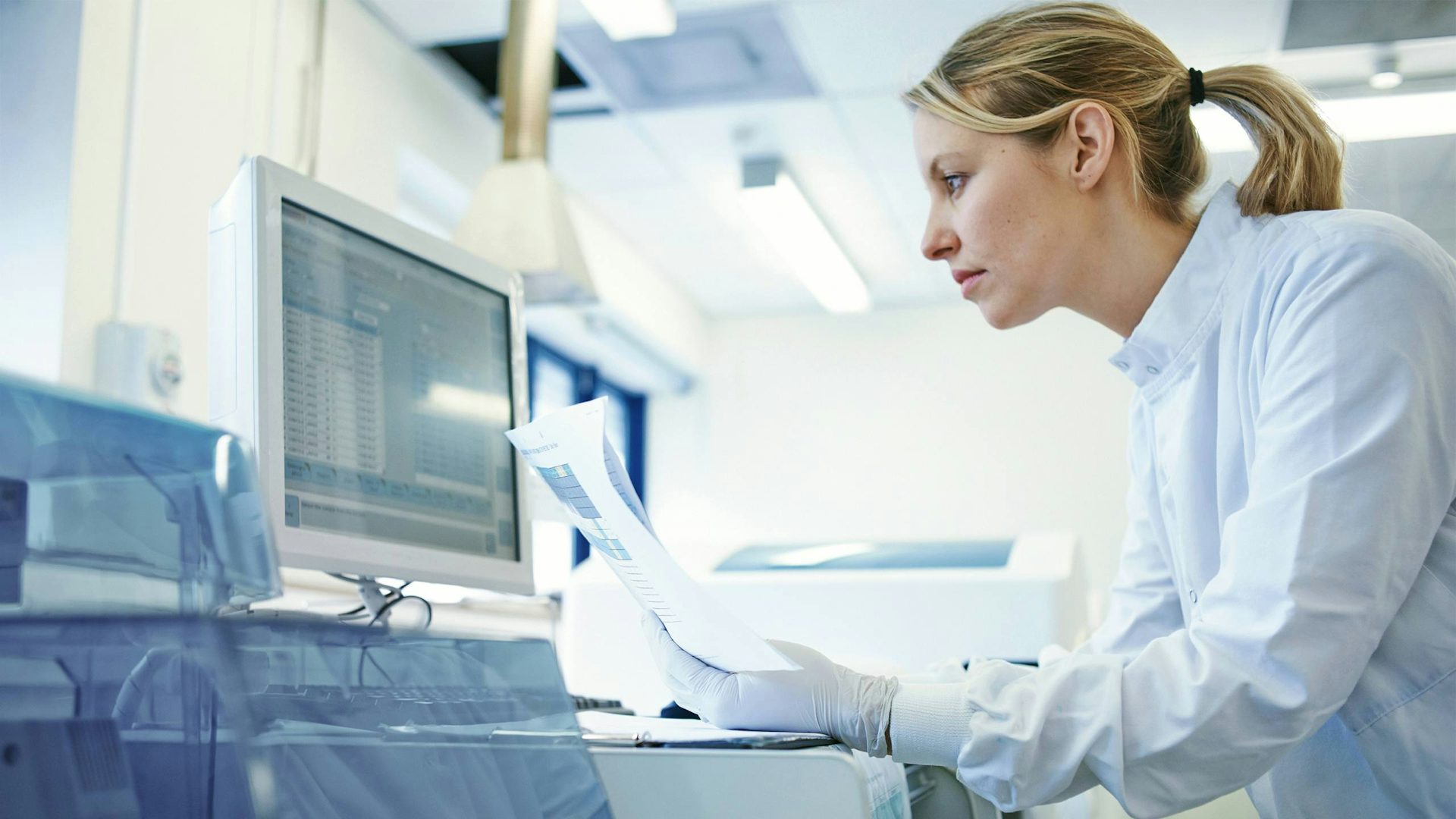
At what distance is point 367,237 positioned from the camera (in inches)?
43.6

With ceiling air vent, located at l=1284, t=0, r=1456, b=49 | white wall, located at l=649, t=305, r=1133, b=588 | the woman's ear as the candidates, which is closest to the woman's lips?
the woman's ear

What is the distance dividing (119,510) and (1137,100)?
3.07 ft

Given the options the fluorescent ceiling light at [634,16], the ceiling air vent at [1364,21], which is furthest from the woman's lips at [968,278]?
the ceiling air vent at [1364,21]

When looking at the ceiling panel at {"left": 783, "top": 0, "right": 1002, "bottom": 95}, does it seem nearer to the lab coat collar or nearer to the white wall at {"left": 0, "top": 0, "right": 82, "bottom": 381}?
the white wall at {"left": 0, "top": 0, "right": 82, "bottom": 381}

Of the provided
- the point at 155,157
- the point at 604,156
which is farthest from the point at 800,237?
the point at 155,157

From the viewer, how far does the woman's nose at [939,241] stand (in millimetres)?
1169

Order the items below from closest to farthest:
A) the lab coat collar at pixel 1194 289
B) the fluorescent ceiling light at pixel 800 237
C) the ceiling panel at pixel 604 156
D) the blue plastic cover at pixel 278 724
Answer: the blue plastic cover at pixel 278 724, the lab coat collar at pixel 1194 289, the ceiling panel at pixel 604 156, the fluorescent ceiling light at pixel 800 237

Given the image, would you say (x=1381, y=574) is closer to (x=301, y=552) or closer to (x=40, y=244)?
(x=301, y=552)

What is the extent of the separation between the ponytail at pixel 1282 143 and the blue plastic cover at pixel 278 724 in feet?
2.46

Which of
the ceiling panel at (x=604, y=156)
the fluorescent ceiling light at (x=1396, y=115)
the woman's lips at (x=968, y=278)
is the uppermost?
the ceiling panel at (x=604, y=156)

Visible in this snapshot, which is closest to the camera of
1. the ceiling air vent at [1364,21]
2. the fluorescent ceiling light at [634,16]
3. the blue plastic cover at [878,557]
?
the blue plastic cover at [878,557]

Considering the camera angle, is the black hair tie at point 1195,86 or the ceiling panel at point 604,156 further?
the ceiling panel at point 604,156

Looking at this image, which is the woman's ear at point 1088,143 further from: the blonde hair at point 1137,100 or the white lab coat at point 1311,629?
the white lab coat at point 1311,629

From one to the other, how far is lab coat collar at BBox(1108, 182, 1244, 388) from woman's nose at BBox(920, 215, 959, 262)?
0.62 ft
